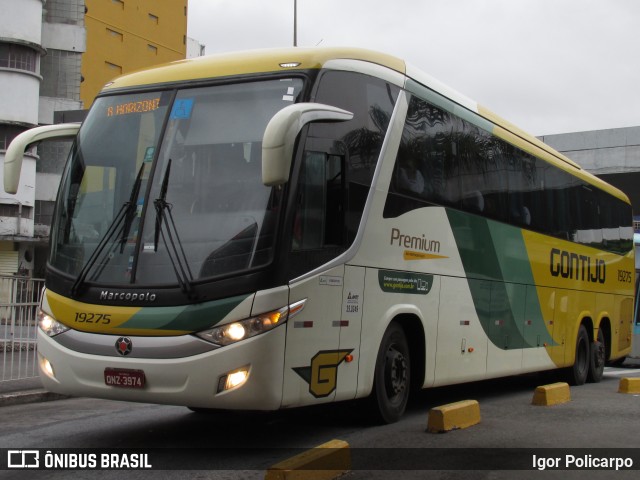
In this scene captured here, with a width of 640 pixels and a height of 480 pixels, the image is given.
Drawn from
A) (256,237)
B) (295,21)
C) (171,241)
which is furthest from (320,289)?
(295,21)

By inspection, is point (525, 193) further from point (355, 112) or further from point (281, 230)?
point (281, 230)

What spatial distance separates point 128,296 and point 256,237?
44.2 inches

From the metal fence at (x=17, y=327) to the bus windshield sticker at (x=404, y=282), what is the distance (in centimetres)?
515

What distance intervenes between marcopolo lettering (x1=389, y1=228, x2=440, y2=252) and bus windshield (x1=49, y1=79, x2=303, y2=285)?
6.53 ft

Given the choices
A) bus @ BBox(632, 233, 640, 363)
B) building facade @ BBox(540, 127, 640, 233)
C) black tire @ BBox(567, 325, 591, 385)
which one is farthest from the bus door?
building facade @ BBox(540, 127, 640, 233)

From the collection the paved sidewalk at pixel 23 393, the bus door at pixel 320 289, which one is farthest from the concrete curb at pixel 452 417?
the paved sidewalk at pixel 23 393

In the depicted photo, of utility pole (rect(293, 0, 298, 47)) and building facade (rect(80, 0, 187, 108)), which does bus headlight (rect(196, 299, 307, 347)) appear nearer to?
utility pole (rect(293, 0, 298, 47))

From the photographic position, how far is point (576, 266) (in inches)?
588

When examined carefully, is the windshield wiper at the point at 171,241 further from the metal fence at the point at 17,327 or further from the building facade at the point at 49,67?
the building facade at the point at 49,67

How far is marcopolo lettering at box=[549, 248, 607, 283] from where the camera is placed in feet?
45.6

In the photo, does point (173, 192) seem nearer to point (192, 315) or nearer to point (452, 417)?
point (192, 315)

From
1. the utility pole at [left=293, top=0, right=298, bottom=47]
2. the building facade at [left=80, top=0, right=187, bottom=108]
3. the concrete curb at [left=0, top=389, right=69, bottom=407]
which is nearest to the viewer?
the concrete curb at [left=0, top=389, right=69, bottom=407]

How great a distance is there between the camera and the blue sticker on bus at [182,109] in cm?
754

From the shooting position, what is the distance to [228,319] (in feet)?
22.0
